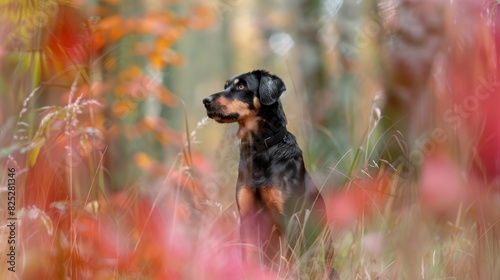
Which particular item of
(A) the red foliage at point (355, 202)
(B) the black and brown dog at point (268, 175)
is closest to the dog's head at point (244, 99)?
(B) the black and brown dog at point (268, 175)

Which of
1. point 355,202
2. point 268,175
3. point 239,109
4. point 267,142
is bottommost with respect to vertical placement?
point 355,202

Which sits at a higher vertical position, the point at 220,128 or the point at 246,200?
the point at 220,128

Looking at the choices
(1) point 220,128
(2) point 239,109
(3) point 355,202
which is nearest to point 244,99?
(2) point 239,109

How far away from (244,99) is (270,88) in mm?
99

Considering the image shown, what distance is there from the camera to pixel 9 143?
2355mm

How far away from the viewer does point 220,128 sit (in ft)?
7.64

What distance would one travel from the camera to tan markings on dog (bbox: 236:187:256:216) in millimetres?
2203

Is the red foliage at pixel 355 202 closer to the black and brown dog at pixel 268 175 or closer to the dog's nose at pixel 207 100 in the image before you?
the black and brown dog at pixel 268 175

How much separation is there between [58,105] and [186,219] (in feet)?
2.11

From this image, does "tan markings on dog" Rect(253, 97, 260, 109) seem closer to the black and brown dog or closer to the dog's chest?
the black and brown dog

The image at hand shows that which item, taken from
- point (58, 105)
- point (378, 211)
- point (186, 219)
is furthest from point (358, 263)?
point (58, 105)

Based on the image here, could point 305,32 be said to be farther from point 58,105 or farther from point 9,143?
point 9,143

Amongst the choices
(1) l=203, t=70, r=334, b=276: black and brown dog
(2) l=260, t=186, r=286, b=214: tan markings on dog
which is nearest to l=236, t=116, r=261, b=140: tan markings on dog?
(1) l=203, t=70, r=334, b=276: black and brown dog

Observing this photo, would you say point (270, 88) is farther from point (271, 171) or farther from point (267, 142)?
point (271, 171)
